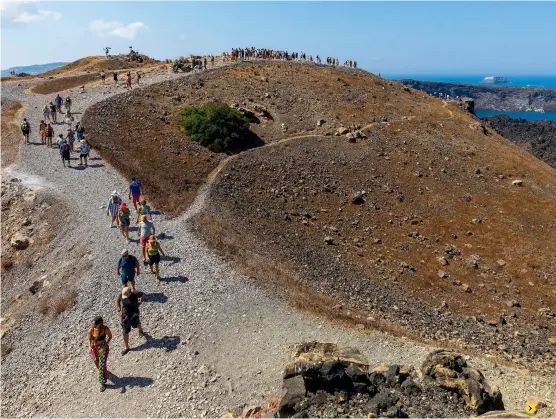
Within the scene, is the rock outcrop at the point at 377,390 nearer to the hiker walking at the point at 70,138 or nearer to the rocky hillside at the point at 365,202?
the rocky hillside at the point at 365,202

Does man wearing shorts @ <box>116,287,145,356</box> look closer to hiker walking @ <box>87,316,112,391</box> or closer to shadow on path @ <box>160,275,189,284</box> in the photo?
hiker walking @ <box>87,316,112,391</box>

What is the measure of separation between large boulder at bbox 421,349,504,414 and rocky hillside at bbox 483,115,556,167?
85.7 meters

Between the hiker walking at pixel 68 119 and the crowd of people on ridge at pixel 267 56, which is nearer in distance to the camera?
the hiker walking at pixel 68 119

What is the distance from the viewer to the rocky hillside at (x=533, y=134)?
90850mm

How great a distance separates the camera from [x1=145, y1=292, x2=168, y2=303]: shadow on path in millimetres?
17688

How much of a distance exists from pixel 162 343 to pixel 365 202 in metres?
22.9

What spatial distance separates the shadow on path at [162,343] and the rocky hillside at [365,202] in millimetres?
5321

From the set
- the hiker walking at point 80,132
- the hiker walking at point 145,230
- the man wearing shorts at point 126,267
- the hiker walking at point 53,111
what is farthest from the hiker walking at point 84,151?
the man wearing shorts at point 126,267

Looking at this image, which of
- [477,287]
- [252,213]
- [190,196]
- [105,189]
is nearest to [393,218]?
[477,287]

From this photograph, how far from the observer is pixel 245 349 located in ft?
50.0

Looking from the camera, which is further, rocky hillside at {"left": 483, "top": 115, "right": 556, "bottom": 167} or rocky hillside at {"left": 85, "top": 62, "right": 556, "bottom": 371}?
rocky hillside at {"left": 483, "top": 115, "right": 556, "bottom": 167}

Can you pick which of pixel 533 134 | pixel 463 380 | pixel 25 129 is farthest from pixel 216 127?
pixel 533 134

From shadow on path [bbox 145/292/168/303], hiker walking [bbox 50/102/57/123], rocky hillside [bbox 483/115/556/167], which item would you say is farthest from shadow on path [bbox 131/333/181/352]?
rocky hillside [bbox 483/115/556/167]

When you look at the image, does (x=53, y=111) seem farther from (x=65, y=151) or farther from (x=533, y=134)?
(x=533, y=134)
